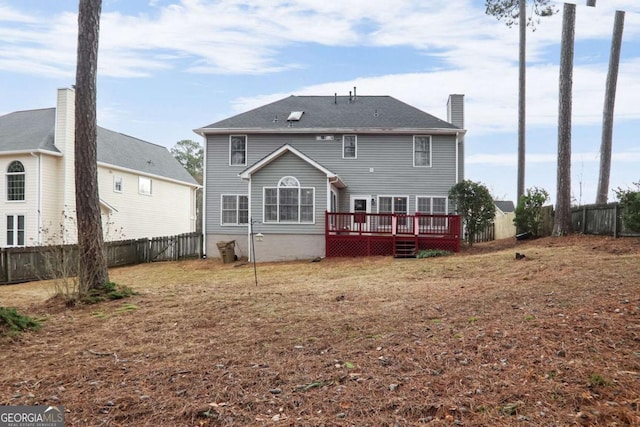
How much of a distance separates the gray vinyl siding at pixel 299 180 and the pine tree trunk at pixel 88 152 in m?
9.34

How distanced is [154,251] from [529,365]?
63.3 ft

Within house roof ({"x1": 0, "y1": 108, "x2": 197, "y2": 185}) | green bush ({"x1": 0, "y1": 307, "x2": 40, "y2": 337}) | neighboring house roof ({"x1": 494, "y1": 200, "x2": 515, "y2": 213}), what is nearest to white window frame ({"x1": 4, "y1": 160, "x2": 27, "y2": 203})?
house roof ({"x1": 0, "y1": 108, "x2": 197, "y2": 185})

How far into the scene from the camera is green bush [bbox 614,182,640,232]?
12.9m

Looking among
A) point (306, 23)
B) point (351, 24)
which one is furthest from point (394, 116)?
point (306, 23)

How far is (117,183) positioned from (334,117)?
11668 millimetres

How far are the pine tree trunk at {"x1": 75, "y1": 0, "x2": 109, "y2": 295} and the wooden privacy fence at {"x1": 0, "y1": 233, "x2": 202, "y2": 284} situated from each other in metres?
8.34

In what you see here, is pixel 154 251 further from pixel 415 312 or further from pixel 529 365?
pixel 529 365

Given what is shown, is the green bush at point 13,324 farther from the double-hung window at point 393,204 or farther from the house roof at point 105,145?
the house roof at point 105,145

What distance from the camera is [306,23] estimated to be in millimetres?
11062

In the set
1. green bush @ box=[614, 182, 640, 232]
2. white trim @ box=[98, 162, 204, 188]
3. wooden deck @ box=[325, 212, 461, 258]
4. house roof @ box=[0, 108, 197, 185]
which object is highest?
house roof @ box=[0, 108, 197, 185]

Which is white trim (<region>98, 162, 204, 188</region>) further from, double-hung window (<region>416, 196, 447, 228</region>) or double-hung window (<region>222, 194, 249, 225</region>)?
double-hung window (<region>416, 196, 447, 228</region>)

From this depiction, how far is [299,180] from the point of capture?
56.7 ft

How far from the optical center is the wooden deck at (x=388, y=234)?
16609 millimetres

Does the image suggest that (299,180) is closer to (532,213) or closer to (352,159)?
(352,159)
